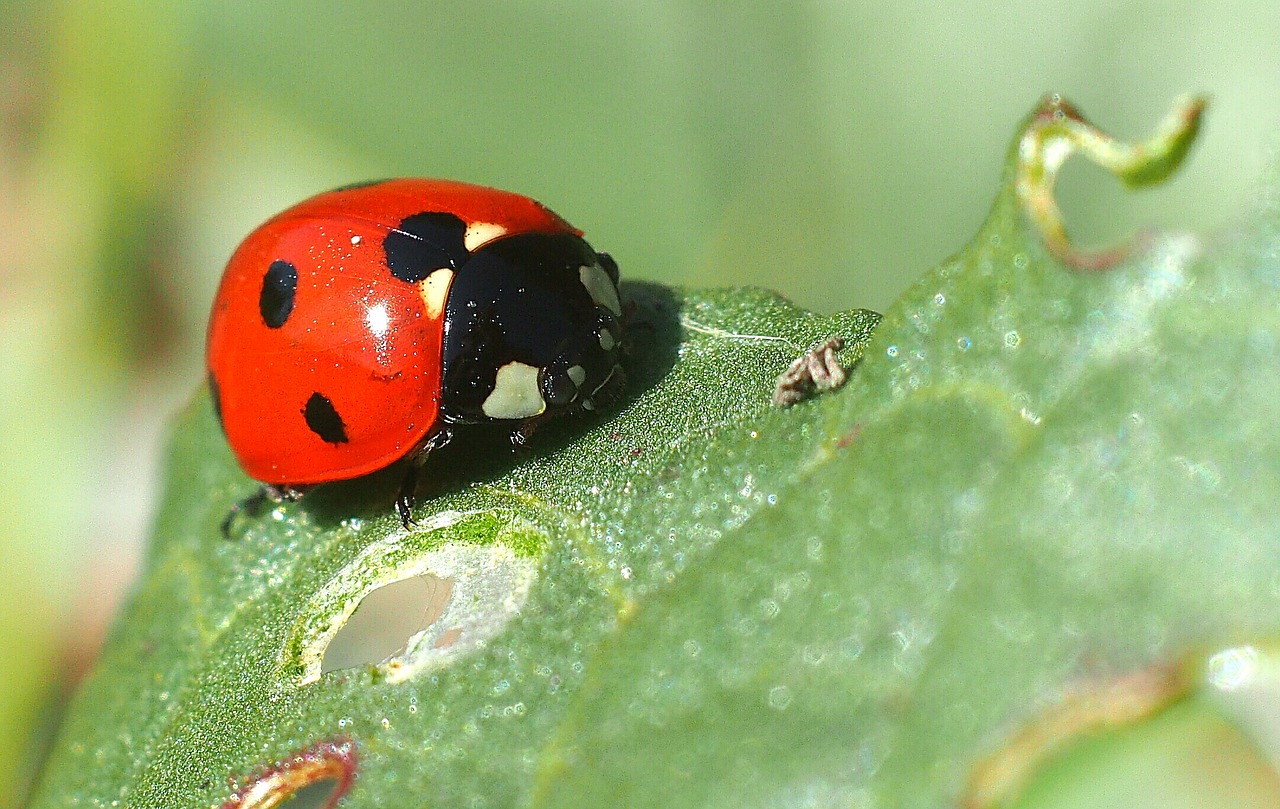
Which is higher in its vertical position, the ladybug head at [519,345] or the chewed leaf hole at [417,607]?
the ladybug head at [519,345]

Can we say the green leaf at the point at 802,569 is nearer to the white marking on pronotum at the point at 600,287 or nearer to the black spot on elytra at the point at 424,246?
the white marking on pronotum at the point at 600,287

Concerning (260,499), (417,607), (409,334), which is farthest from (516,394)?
(260,499)

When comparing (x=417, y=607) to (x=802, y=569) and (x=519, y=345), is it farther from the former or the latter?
(x=802, y=569)

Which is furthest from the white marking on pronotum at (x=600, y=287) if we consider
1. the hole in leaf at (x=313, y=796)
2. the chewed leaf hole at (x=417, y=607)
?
the hole in leaf at (x=313, y=796)

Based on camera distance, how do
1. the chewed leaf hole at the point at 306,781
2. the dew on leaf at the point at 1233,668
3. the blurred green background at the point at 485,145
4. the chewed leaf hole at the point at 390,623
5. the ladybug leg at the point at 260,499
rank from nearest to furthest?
1. the dew on leaf at the point at 1233,668
2. the chewed leaf hole at the point at 306,781
3. the chewed leaf hole at the point at 390,623
4. the ladybug leg at the point at 260,499
5. the blurred green background at the point at 485,145

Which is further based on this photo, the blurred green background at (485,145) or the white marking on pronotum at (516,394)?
the blurred green background at (485,145)

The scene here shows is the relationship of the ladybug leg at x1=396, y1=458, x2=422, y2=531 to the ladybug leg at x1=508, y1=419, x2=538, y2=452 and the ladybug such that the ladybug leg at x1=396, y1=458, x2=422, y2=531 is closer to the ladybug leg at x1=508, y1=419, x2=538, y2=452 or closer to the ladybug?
the ladybug

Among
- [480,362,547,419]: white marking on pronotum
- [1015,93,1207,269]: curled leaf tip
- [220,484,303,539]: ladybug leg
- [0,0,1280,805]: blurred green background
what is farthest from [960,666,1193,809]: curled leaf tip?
[0,0,1280,805]: blurred green background
